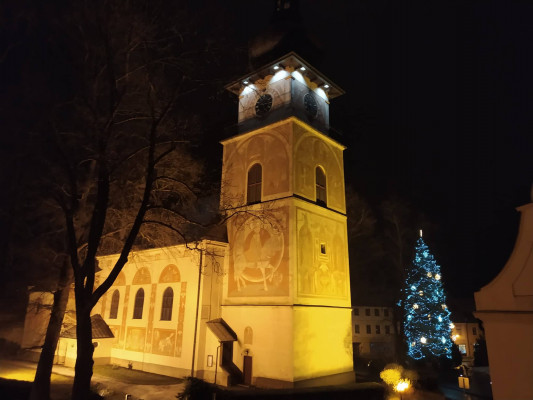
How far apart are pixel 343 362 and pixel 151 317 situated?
35.7 feet

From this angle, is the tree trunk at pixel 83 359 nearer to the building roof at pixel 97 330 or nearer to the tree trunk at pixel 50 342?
the tree trunk at pixel 50 342

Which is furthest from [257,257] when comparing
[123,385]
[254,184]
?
[123,385]

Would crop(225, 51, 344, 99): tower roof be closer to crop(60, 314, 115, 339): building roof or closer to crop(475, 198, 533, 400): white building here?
crop(475, 198, 533, 400): white building

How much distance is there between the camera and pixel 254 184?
66.7 ft

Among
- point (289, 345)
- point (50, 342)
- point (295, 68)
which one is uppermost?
point (295, 68)

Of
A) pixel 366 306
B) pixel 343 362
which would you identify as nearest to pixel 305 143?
pixel 343 362

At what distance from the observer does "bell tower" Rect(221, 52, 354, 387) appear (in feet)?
54.5

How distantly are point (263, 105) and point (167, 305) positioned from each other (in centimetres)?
1270

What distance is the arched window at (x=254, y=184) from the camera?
65.8 ft

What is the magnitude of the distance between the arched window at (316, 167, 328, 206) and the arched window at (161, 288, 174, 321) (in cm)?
966

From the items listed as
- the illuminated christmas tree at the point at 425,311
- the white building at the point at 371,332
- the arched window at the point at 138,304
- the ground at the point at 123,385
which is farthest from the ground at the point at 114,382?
the white building at the point at 371,332

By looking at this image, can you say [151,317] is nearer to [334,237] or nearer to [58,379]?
[58,379]

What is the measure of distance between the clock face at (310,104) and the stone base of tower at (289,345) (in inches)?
436

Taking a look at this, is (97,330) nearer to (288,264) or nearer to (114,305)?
(114,305)
